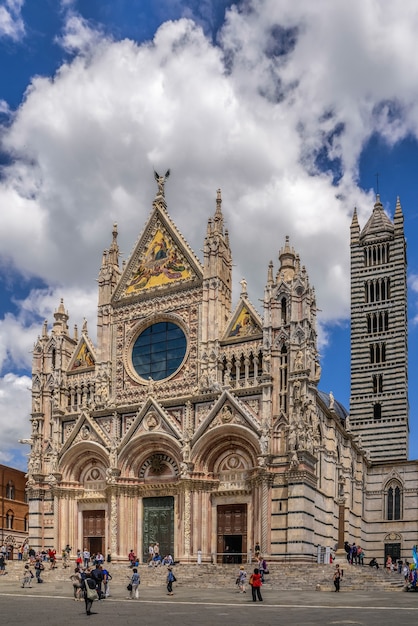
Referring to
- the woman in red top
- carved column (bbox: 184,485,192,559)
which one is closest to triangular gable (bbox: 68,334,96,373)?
carved column (bbox: 184,485,192,559)

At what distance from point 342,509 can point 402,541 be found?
15.9 meters

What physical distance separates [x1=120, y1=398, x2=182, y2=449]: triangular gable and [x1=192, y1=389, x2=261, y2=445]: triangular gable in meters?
1.79

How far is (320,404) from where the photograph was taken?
41625 mm

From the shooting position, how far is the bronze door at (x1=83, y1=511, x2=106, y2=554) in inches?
1700

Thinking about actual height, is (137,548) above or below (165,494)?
below

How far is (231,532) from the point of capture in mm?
39500

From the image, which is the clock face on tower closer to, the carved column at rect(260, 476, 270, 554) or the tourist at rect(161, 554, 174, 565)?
the carved column at rect(260, 476, 270, 554)

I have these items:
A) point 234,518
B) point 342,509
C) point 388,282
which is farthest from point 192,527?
point 388,282

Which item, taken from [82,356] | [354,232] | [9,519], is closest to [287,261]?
[82,356]

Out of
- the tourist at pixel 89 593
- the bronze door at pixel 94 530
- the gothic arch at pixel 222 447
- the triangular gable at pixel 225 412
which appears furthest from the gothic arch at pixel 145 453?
the tourist at pixel 89 593

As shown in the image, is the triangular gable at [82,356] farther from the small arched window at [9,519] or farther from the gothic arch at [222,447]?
the small arched window at [9,519]

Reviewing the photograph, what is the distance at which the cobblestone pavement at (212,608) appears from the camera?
61.0 ft

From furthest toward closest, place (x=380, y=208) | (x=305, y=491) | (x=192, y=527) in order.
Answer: (x=380, y=208) → (x=192, y=527) → (x=305, y=491)

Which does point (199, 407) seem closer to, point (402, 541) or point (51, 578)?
point (51, 578)
